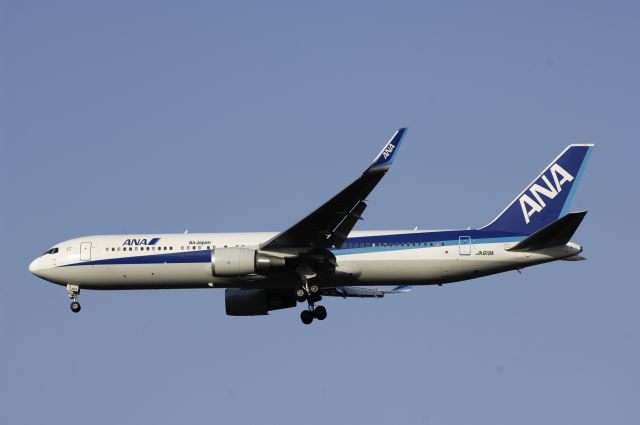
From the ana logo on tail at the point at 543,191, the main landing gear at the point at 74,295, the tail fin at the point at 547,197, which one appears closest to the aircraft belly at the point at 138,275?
the main landing gear at the point at 74,295

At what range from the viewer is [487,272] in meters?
42.7

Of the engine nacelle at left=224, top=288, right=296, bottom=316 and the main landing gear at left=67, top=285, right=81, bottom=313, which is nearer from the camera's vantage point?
the main landing gear at left=67, top=285, right=81, bottom=313

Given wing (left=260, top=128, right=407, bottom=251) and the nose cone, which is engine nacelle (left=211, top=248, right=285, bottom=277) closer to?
wing (left=260, top=128, right=407, bottom=251)

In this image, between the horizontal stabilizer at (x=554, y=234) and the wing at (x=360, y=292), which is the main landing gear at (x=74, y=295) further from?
the horizontal stabilizer at (x=554, y=234)

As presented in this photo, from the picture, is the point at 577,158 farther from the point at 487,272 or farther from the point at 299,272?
the point at 299,272

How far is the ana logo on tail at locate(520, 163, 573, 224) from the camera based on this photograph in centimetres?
4384

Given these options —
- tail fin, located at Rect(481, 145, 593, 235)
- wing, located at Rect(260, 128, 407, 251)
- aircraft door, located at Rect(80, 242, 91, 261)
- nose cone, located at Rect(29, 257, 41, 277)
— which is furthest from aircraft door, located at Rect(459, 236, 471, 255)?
nose cone, located at Rect(29, 257, 41, 277)

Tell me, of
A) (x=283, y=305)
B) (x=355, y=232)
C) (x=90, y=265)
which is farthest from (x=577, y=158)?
(x=90, y=265)

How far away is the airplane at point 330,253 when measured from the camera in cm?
4156

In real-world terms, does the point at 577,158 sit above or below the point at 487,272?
above

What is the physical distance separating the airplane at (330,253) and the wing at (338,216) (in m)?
0.05

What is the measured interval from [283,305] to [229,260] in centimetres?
592

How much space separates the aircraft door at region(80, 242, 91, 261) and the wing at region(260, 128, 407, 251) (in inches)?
287

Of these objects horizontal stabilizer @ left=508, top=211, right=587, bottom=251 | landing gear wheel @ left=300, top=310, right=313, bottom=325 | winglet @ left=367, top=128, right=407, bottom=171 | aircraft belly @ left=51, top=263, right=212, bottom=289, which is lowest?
landing gear wheel @ left=300, top=310, right=313, bottom=325
